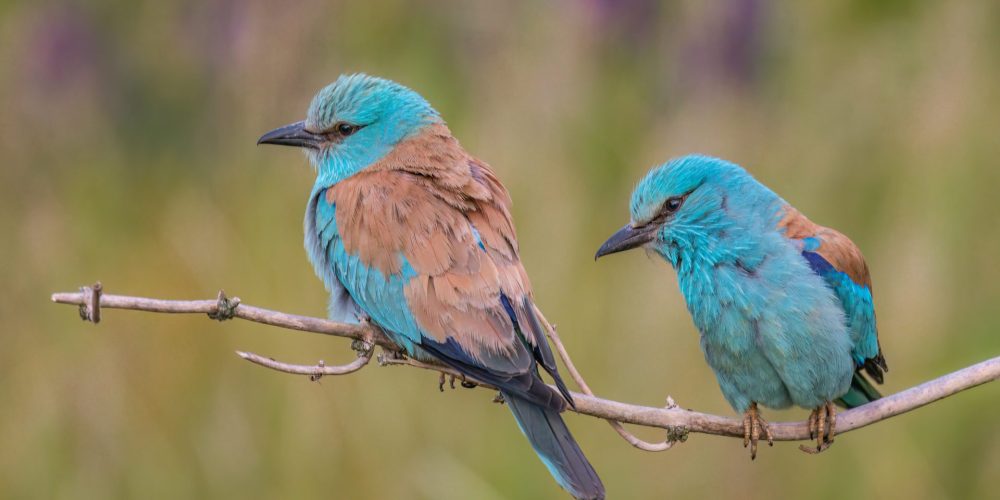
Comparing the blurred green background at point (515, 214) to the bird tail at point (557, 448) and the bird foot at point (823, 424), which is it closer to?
the bird foot at point (823, 424)

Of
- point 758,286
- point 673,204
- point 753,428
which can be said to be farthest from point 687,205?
point 753,428

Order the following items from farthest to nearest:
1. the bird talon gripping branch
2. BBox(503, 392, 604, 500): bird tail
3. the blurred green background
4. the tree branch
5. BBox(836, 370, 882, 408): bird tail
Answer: the blurred green background → BBox(836, 370, 882, 408): bird tail → BBox(503, 392, 604, 500): bird tail → the bird talon gripping branch → the tree branch

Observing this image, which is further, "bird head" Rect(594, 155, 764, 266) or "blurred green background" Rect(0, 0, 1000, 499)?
"blurred green background" Rect(0, 0, 1000, 499)

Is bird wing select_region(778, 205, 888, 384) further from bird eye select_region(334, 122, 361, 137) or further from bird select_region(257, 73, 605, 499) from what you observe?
bird eye select_region(334, 122, 361, 137)

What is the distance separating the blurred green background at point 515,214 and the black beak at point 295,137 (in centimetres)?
114

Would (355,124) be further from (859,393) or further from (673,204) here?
(859,393)

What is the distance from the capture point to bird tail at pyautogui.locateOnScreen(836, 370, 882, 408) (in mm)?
3766

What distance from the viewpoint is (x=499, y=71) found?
548 centimetres

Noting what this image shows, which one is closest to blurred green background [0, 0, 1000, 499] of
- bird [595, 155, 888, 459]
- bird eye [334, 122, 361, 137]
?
bird eye [334, 122, 361, 137]

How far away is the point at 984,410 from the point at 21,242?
3753 millimetres

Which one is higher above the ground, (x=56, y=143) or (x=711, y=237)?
(x=56, y=143)

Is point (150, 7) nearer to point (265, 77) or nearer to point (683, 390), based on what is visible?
point (265, 77)

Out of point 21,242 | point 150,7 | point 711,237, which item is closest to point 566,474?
point 711,237

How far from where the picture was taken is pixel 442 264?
3.30m
